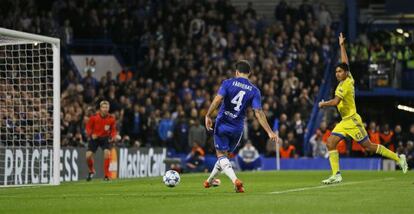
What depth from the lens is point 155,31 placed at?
4209cm

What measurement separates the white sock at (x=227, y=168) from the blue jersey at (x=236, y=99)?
0.58 m

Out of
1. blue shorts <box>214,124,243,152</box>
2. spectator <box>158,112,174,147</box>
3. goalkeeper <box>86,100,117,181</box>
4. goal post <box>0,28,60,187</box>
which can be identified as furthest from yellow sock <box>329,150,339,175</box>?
spectator <box>158,112,174,147</box>

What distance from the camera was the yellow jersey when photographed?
1991cm

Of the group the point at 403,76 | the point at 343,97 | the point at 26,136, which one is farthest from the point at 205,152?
A: the point at 343,97

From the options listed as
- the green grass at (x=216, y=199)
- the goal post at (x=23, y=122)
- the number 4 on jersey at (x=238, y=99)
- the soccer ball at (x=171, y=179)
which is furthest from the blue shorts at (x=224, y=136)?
the goal post at (x=23, y=122)

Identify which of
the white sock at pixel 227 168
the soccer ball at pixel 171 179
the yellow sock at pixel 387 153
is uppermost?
the yellow sock at pixel 387 153

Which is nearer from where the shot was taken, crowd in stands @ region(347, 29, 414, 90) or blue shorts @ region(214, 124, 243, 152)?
blue shorts @ region(214, 124, 243, 152)

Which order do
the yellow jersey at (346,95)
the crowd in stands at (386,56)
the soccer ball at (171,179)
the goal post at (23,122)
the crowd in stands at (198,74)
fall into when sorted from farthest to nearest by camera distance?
the crowd in stands at (386,56) → the crowd in stands at (198,74) → the goal post at (23,122) → the yellow jersey at (346,95) → the soccer ball at (171,179)

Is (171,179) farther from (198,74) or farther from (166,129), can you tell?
(198,74)

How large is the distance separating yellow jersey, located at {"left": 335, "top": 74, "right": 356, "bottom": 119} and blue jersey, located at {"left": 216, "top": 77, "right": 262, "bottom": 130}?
273cm

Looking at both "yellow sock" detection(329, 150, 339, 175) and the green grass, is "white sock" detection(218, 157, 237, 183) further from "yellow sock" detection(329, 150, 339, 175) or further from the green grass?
"yellow sock" detection(329, 150, 339, 175)

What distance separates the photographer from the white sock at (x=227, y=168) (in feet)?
56.7

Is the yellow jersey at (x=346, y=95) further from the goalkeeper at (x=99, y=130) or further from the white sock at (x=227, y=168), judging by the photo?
the goalkeeper at (x=99, y=130)

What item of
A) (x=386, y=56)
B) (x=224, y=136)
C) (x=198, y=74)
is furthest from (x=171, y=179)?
(x=198, y=74)
